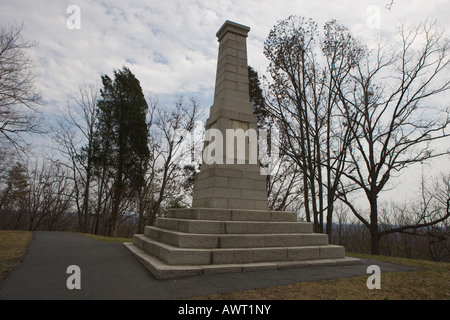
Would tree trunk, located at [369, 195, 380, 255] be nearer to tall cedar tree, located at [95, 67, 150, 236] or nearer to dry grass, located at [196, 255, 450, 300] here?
dry grass, located at [196, 255, 450, 300]

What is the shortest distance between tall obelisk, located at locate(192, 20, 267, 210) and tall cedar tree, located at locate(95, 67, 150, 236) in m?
12.1

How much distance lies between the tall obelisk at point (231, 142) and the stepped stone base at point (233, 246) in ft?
2.52

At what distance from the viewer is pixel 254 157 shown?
782cm

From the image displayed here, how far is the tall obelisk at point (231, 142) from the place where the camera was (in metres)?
7.19

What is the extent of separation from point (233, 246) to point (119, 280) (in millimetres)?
2369

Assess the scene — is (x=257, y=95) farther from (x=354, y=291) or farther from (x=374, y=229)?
(x=354, y=291)

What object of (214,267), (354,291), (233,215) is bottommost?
(354,291)

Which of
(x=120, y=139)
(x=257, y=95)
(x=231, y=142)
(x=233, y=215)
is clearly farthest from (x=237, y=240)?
(x=120, y=139)

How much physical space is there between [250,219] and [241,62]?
5175 mm

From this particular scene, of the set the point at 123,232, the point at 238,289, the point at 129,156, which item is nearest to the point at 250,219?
the point at 238,289

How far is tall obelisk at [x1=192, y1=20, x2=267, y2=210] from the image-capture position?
23.6 feet

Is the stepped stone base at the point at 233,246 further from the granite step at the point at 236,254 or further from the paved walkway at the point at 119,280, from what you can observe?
the paved walkway at the point at 119,280

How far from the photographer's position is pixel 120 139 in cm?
1888

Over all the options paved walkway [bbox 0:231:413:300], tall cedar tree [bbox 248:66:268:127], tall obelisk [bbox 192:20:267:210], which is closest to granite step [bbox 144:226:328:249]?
paved walkway [bbox 0:231:413:300]
